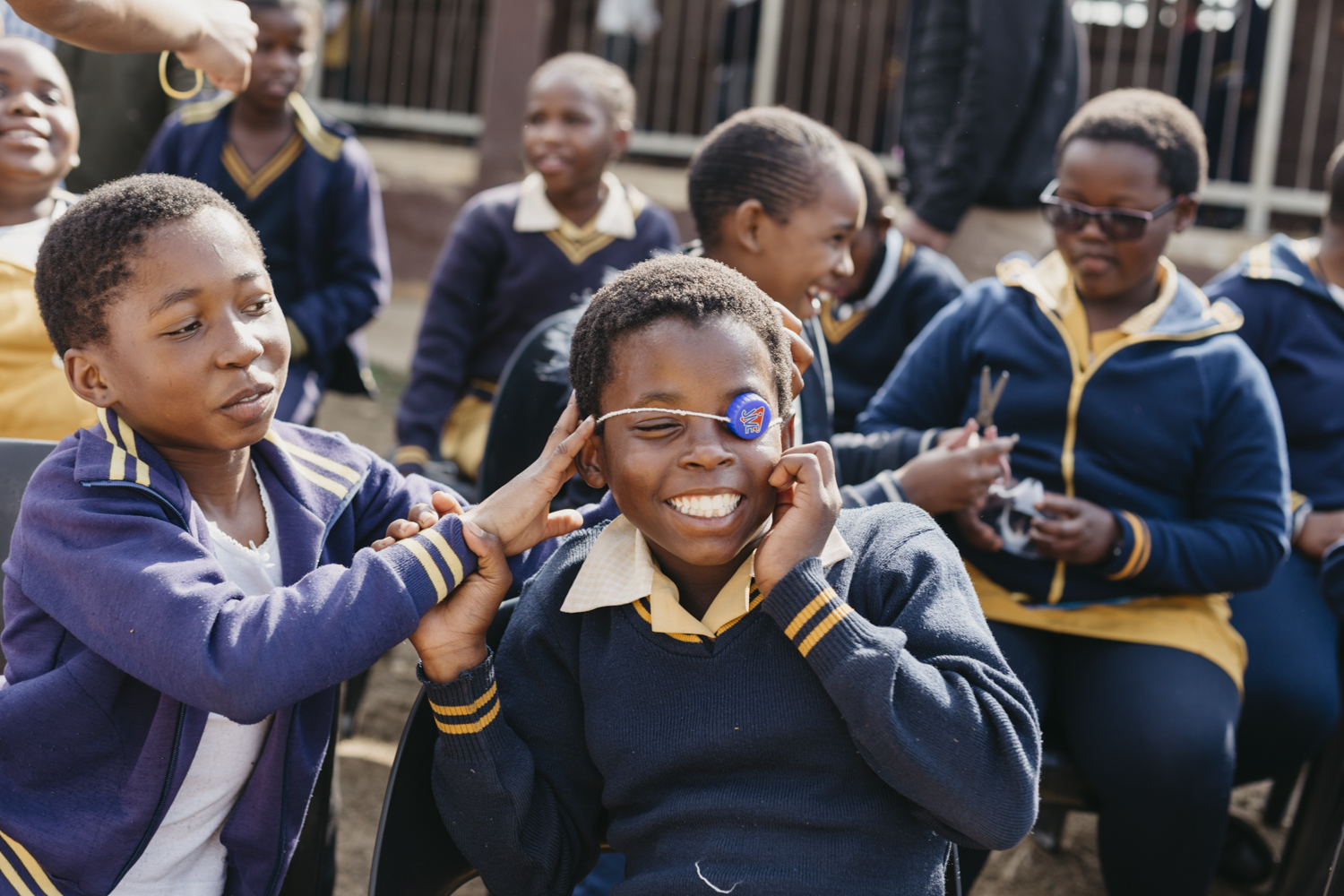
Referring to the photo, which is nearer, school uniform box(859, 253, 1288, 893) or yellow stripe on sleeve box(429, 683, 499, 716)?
yellow stripe on sleeve box(429, 683, 499, 716)

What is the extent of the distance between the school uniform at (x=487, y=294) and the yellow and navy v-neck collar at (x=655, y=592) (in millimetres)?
1942

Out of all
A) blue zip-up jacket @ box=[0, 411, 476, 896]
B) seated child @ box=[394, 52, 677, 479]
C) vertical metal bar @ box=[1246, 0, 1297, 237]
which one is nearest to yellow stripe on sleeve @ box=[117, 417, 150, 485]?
blue zip-up jacket @ box=[0, 411, 476, 896]

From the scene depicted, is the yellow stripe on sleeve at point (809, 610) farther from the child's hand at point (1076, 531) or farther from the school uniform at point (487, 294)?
the school uniform at point (487, 294)

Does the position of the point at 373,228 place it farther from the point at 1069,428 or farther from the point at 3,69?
the point at 1069,428

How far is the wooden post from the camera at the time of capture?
7.80 m

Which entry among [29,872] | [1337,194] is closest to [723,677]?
[29,872]

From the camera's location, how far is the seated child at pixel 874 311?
3.63m

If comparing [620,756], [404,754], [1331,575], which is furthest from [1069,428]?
[404,754]

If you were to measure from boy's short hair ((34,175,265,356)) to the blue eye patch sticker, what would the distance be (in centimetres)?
73

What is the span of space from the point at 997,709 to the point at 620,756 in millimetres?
520

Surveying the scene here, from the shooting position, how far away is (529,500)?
1.74 meters

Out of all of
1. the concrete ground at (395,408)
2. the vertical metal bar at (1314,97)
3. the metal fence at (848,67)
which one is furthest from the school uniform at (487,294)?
the vertical metal bar at (1314,97)

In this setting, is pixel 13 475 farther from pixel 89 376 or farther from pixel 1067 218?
pixel 1067 218

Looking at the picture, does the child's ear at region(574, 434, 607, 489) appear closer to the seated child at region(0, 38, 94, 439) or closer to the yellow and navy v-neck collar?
the yellow and navy v-neck collar
